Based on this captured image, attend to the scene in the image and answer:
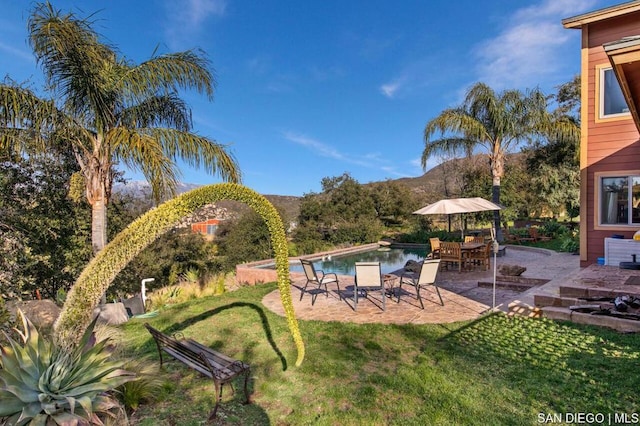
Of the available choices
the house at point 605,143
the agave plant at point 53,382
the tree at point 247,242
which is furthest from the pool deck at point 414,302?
the tree at point 247,242

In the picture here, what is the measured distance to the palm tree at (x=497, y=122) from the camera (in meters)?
15.5

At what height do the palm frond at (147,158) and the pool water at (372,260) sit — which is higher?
the palm frond at (147,158)

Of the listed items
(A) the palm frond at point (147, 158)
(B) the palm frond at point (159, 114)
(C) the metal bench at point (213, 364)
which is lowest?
(C) the metal bench at point (213, 364)

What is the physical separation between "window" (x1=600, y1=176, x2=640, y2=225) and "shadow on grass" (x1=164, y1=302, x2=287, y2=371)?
9244 mm

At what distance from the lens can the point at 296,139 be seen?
32.6 meters

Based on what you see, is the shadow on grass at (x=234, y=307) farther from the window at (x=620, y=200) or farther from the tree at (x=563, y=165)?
the tree at (x=563, y=165)

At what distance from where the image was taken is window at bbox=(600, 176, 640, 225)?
8.90m

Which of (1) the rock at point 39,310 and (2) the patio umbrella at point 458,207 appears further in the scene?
(2) the patio umbrella at point 458,207

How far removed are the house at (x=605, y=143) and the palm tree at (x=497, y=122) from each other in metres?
6.23

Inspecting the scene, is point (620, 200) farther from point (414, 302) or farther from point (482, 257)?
point (414, 302)

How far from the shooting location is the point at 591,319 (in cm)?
503

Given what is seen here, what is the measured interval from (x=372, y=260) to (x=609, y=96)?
10.9 metres

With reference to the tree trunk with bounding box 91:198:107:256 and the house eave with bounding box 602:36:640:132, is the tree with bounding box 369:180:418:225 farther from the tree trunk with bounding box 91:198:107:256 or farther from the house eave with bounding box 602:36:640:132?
the house eave with bounding box 602:36:640:132

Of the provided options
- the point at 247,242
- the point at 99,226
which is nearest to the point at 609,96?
the point at 99,226
